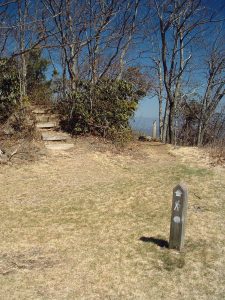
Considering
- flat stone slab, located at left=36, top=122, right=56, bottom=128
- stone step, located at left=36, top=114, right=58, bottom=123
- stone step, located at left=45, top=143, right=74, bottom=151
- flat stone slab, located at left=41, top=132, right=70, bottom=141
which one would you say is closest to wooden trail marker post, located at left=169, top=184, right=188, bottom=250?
stone step, located at left=45, top=143, right=74, bottom=151

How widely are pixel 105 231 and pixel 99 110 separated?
273 inches

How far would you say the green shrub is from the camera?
1222cm

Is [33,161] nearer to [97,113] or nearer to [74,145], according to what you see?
[74,145]

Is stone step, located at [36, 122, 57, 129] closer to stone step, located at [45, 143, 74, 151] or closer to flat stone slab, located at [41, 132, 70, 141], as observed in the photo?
flat stone slab, located at [41, 132, 70, 141]

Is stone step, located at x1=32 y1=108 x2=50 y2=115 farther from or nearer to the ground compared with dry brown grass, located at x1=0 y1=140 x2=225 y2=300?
farther from the ground

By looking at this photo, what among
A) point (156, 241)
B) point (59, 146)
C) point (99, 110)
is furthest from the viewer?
point (99, 110)

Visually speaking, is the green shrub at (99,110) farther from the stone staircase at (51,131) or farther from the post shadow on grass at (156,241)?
the post shadow on grass at (156,241)

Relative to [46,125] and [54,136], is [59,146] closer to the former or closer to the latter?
[54,136]

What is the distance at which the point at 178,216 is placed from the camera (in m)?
5.21

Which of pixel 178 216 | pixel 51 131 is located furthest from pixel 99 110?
pixel 178 216

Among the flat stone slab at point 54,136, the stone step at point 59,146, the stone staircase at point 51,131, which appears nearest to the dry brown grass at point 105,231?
the stone step at point 59,146

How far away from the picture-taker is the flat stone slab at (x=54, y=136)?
11378 millimetres

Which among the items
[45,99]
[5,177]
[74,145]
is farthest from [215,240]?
[45,99]

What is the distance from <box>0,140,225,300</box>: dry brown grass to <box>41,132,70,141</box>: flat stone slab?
124 cm
